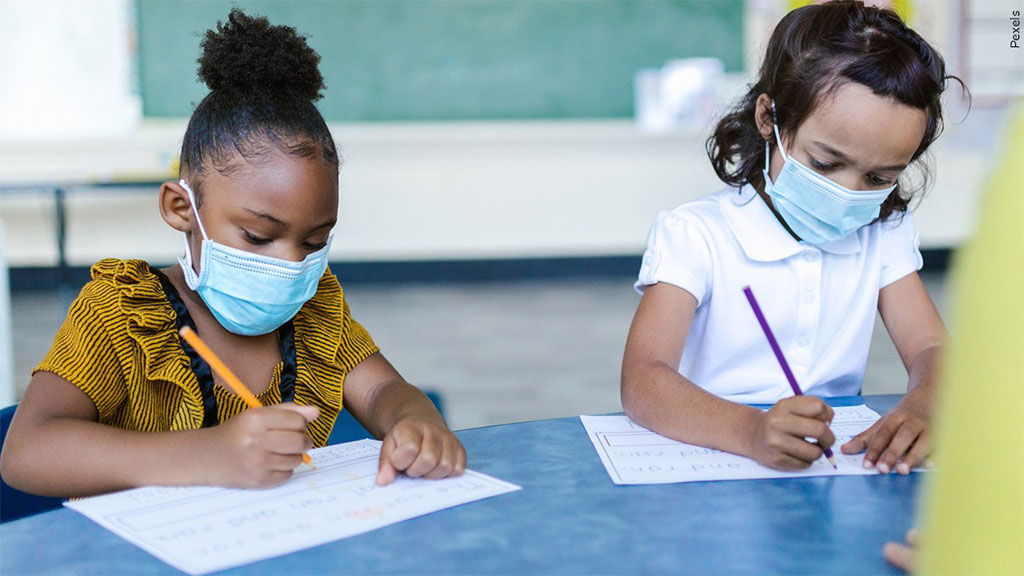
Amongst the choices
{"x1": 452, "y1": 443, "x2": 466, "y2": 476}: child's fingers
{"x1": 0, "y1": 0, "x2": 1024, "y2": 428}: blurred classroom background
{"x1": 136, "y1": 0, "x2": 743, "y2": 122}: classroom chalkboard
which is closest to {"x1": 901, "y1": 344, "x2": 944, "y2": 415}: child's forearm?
{"x1": 452, "y1": 443, "x2": 466, "y2": 476}: child's fingers

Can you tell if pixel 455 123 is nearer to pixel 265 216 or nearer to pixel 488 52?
pixel 488 52

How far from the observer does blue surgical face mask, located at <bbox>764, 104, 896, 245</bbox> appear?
113cm

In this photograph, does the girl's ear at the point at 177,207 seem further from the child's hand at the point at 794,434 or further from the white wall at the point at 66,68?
the white wall at the point at 66,68

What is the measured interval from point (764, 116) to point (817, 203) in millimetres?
150

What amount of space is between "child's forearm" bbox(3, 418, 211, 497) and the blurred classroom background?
11.3 feet

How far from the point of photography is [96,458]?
790 mm

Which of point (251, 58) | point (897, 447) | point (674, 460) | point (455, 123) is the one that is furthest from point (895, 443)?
point (455, 123)

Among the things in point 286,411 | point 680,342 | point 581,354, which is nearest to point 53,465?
point 286,411

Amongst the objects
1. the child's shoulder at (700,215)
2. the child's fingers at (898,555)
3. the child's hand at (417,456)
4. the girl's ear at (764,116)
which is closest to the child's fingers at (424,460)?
the child's hand at (417,456)

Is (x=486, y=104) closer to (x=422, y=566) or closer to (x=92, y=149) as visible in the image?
(x=92, y=149)

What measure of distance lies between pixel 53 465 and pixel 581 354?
116 inches

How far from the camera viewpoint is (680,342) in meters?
1.11

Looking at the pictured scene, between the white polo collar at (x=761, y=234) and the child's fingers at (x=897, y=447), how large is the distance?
0.42 meters

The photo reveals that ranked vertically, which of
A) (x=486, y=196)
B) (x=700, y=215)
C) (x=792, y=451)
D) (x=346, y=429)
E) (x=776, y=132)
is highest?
(x=776, y=132)
